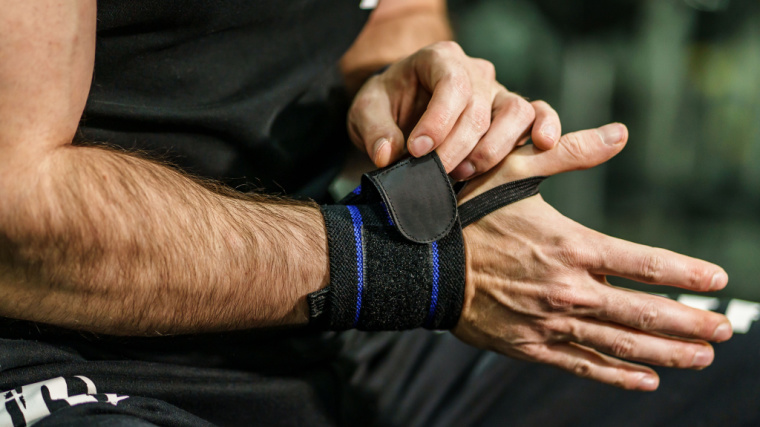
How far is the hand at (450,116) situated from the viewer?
0.83 m

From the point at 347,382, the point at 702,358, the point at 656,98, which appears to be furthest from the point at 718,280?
the point at 656,98

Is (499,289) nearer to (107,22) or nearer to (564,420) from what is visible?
(564,420)

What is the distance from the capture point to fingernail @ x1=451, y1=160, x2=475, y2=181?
0.88m

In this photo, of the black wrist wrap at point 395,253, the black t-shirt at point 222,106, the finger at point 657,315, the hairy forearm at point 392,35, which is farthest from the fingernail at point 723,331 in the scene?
the hairy forearm at point 392,35

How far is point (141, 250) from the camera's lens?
26.9 inches

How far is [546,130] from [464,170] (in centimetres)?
15

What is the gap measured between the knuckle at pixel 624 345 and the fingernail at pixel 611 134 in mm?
326

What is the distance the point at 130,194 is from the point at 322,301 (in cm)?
31

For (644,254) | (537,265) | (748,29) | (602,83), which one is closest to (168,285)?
(537,265)

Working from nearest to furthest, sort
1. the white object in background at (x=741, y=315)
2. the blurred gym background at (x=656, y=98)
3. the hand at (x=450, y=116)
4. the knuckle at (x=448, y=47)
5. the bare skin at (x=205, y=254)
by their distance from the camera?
the bare skin at (x=205, y=254) < the hand at (x=450, y=116) < the knuckle at (x=448, y=47) < the white object in background at (x=741, y=315) < the blurred gym background at (x=656, y=98)

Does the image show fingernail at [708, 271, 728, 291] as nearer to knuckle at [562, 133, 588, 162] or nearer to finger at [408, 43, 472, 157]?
knuckle at [562, 133, 588, 162]

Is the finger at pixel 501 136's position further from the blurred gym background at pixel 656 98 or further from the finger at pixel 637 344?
the blurred gym background at pixel 656 98

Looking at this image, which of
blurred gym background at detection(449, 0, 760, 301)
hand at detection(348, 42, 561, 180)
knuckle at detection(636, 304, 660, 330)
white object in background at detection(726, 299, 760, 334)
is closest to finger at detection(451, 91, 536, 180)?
hand at detection(348, 42, 561, 180)

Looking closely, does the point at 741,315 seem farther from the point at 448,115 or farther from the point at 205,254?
the point at 205,254
